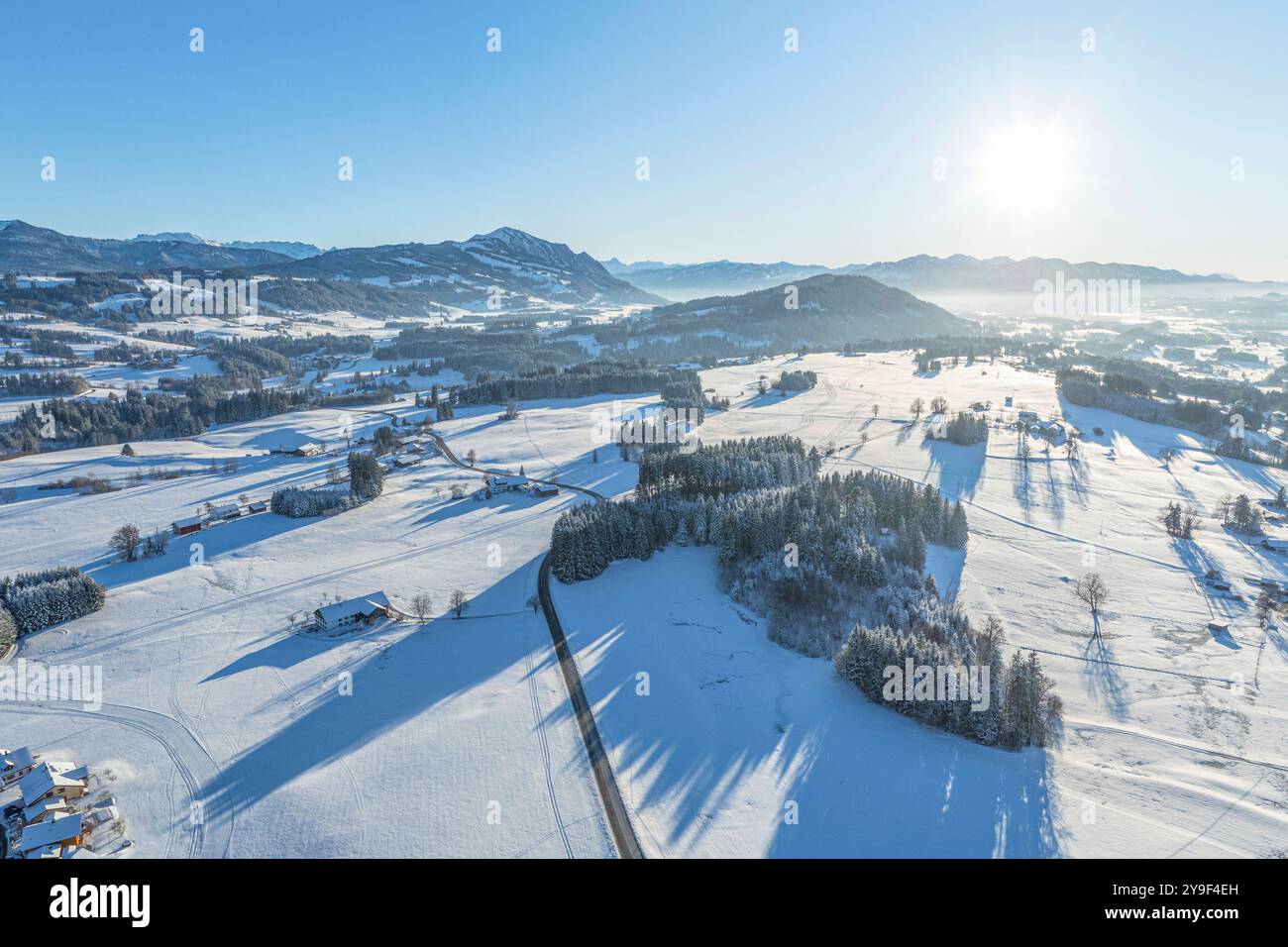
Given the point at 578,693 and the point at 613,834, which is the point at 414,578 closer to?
the point at 578,693

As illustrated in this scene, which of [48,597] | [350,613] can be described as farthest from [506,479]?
[48,597]

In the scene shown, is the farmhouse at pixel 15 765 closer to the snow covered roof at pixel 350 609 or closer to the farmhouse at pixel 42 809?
the farmhouse at pixel 42 809

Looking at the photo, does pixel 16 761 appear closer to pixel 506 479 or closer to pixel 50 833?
pixel 50 833

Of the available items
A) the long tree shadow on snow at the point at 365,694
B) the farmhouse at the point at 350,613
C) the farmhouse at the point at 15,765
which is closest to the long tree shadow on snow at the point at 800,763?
the long tree shadow on snow at the point at 365,694

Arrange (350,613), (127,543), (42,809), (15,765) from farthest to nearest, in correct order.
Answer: (127,543), (350,613), (15,765), (42,809)

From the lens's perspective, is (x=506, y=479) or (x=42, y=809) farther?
(x=506, y=479)

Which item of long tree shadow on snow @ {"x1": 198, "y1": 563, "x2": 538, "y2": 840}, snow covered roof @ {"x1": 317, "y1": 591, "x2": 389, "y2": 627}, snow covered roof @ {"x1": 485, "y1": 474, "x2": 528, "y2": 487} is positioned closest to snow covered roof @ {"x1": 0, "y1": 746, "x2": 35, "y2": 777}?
long tree shadow on snow @ {"x1": 198, "y1": 563, "x2": 538, "y2": 840}

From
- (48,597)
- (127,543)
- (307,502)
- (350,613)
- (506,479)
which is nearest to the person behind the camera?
(48,597)
